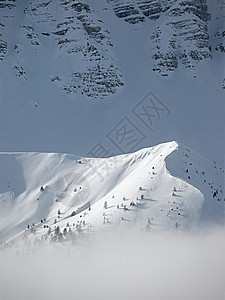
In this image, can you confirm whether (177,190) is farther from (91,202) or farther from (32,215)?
(32,215)

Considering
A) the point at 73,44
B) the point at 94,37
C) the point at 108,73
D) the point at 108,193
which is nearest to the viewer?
the point at 108,193

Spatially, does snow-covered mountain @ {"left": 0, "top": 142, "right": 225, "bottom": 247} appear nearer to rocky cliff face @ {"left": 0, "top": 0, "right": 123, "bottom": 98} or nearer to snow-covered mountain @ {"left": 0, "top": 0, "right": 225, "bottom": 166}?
snow-covered mountain @ {"left": 0, "top": 0, "right": 225, "bottom": 166}

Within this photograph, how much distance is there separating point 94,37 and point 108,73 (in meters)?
7.96

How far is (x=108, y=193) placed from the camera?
27.9 m

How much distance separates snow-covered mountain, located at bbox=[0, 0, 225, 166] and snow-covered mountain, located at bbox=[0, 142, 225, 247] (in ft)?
56.1

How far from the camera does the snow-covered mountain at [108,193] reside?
836 inches

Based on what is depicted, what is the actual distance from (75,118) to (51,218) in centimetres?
3158

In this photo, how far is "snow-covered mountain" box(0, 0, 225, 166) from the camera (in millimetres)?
55812

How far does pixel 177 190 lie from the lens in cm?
2250

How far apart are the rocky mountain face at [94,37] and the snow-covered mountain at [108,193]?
29168 mm

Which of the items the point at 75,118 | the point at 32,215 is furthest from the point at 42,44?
the point at 32,215

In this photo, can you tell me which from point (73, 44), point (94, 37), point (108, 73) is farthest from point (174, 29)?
point (73, 44)

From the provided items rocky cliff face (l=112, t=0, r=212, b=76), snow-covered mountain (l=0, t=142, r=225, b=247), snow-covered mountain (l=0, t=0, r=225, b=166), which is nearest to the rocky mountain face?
rocky cliff face (l=112, t=0, r=212, b=76)

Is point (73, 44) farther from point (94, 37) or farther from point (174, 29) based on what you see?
point (174, 29)
